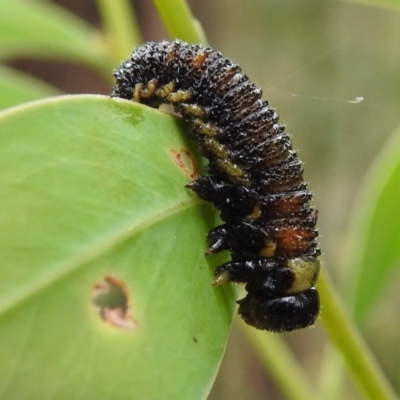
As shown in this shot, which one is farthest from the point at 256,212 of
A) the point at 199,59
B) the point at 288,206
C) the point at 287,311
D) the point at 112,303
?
the point at 112,303

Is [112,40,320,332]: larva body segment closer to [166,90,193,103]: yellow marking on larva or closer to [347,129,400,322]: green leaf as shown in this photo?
[166,90,193,103]: yellow marking on larva

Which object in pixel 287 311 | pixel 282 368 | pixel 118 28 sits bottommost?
pixel 282 368

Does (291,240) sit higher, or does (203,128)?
(203,128)

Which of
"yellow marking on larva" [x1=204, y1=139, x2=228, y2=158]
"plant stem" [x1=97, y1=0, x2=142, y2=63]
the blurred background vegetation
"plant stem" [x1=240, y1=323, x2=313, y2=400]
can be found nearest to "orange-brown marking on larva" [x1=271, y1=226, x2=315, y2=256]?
"yellow marking on larva" [x1=204, y1=139, x2=228, y2=158]

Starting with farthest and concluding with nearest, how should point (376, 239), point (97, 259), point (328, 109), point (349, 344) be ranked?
point (328, 109)
point (376, 239)
point (349, 344)
point (97, 259)

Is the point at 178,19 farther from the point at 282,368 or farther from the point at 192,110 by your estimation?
the point at 282,368

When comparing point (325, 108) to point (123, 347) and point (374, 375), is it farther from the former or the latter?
point (123, 347)
